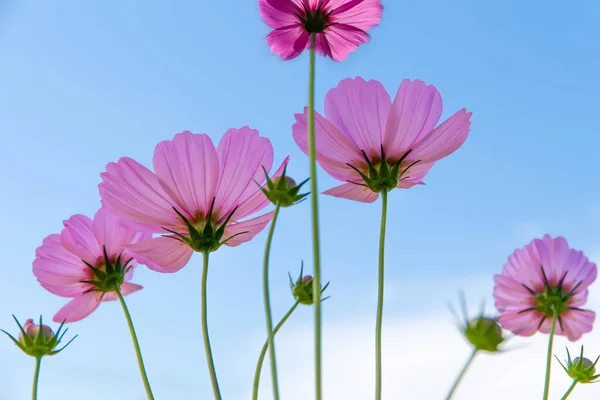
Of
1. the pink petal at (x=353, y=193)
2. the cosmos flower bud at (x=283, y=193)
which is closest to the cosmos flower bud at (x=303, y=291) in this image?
the pink petal at (x=353, y=193)

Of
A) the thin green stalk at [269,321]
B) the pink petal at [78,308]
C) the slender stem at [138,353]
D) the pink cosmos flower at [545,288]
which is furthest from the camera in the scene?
the pink cosmos flower at [545,288]

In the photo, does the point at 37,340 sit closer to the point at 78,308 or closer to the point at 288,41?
the point at 78,308

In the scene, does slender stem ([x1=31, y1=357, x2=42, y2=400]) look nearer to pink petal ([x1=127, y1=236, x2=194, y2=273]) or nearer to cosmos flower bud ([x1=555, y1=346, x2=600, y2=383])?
pink petal ([x1=127, y1=236, x2=194, y2=273])

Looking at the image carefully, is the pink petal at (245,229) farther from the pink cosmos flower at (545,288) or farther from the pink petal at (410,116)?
the pink cosmos flower at (545,288)

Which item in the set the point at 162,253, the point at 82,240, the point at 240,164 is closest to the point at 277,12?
the point at 240,164

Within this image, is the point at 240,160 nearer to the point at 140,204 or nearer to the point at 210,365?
the point at 140,204

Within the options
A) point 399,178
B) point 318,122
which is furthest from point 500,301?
point 318,122

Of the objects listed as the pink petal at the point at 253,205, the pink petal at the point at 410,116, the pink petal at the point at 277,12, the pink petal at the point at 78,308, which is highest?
the pink petal at the point at 277,12
